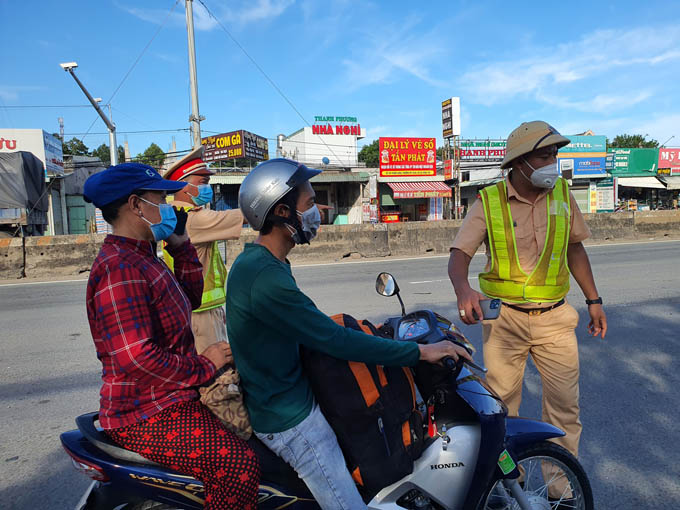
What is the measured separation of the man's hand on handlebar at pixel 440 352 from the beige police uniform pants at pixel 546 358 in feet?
3.36

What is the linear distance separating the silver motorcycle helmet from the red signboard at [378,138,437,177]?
31574 millimetres

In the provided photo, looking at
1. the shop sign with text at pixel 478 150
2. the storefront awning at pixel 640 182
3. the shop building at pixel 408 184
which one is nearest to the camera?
the shop building at pixel 408 184

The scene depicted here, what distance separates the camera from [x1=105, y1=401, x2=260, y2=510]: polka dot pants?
1689mm

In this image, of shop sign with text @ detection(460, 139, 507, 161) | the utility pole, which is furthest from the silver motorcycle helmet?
shop sign with text @ detection(460, 139, 507, 161)

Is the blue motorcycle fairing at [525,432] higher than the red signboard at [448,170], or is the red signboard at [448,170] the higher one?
the red signboard at [448,170]

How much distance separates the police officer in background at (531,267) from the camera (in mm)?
2637

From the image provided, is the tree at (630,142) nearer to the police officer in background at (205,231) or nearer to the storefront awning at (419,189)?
the storefront awning at (419,189)

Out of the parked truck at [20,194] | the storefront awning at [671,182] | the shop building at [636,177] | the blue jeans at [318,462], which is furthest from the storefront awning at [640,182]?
the blue jeans at [318,462]

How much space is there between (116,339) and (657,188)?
45192 mm

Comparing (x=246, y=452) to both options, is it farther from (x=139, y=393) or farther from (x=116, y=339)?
(x=116, y=339)

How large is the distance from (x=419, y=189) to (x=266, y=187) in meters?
31.6

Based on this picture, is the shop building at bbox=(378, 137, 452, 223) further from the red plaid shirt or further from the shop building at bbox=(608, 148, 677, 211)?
the red plaid shirt

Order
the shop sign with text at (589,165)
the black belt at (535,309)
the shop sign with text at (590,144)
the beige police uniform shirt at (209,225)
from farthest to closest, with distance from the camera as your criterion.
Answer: the shop sign with text at (590,144), the shop sign with text at (589,165), the beige police uniform shirt at (209,225), the black belt at (535,309)

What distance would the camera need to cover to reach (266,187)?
5.92 ft
